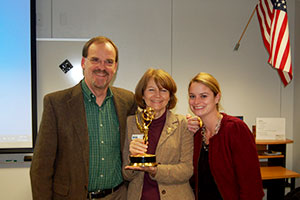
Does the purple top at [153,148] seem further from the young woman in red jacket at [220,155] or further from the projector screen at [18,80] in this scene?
the projector screen at [18,80]

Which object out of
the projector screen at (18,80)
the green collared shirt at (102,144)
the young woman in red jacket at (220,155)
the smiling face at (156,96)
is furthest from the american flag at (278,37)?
the projector screen at (18,80)

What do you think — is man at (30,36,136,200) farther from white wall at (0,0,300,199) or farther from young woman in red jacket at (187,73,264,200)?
white wall at (0,0,300,199)

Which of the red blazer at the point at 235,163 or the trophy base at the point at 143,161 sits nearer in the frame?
the trophy base at the point at 143,161

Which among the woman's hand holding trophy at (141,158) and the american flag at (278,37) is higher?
the american flag at (278,37)

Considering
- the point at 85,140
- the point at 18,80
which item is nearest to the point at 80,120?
the point at 85,140

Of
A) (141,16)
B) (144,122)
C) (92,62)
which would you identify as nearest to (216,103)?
(144,122)

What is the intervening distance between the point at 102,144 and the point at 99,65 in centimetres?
60

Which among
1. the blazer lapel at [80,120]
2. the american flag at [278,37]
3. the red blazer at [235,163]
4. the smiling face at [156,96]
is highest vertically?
the american flag at [278,37]

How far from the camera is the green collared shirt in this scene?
1.73m

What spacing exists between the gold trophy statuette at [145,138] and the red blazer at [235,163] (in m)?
0.47

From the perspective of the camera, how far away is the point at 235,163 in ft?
5.44

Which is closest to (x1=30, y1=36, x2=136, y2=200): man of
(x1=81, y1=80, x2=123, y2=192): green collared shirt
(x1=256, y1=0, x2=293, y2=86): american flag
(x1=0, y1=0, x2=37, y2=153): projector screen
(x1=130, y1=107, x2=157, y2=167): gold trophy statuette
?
(x1=81, y1=80, x2=123, y2=192): green collared shirt

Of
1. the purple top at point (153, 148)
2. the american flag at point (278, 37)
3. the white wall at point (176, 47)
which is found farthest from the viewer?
the white wall at point (176, 47)

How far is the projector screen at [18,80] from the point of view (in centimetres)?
294
